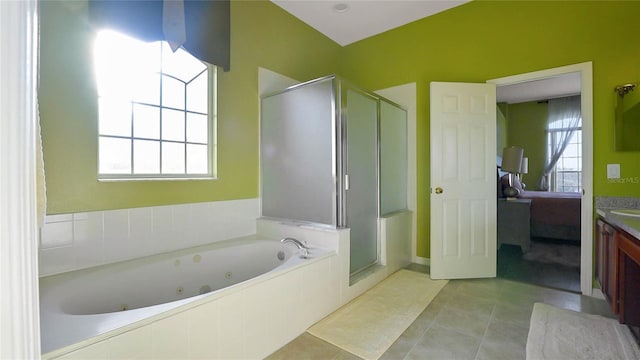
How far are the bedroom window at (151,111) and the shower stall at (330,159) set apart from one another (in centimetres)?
57

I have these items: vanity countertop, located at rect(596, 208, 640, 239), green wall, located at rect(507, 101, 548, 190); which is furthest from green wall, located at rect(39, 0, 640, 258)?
green wall, located at rect(507, 101, 548, 190)

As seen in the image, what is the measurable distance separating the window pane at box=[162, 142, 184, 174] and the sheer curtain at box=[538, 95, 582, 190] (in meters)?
7.37

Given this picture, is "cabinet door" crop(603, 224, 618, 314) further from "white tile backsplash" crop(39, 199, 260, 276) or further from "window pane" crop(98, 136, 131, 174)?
"window pane" crop(98, 136, 131, 174)

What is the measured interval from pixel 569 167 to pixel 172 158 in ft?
25.3

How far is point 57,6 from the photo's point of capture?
63.3 inches

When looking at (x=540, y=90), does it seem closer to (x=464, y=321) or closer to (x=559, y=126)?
(x=559, y=126)

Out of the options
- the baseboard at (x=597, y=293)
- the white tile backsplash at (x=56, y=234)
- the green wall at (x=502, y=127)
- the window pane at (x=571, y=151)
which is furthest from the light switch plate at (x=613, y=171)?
the window pane at (x=571, y=151)

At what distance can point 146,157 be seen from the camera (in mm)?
2068

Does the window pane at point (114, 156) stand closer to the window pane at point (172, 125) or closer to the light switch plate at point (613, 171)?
the window pane at point (172, 125)

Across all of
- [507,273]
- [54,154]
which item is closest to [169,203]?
[54,154]

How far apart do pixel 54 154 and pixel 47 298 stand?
2.60 ft

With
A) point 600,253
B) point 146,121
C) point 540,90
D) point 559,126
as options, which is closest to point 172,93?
point 146,121

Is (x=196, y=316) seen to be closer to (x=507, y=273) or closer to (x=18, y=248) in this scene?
(x=18, y=248)

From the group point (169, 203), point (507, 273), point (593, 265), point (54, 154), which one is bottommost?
point (507, 273)
